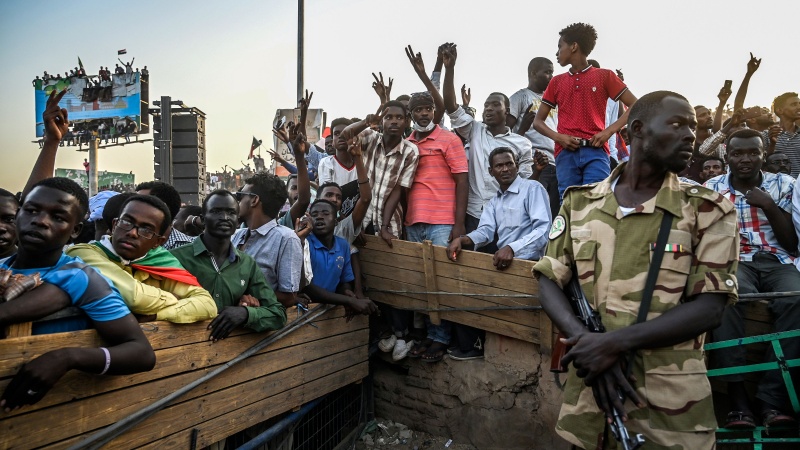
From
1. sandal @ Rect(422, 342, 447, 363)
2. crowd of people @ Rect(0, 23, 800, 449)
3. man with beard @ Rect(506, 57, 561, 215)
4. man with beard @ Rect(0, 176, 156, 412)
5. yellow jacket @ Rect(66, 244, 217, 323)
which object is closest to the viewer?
crowd of people @ Rect(0, 23, 800, 449)

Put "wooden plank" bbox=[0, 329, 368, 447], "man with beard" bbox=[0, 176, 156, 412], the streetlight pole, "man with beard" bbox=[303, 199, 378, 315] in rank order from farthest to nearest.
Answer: the streetlight pole, "man with beard" bbox=[303, 199, 378, 315], "wooden plank" bbox=[0, 329, 368, 447], "man with beard" bbox=[0, 176, 156, 412]

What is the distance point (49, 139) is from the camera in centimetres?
348

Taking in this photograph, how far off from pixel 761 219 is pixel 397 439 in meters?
3.77

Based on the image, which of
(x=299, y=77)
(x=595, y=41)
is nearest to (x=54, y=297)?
(x=595, y=41)

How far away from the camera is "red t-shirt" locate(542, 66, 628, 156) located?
14.8 feet

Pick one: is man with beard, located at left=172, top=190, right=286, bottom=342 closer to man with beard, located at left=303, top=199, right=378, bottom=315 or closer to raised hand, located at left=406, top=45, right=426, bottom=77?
man with beard, located at left=303, top=199, right=378, bottom=315

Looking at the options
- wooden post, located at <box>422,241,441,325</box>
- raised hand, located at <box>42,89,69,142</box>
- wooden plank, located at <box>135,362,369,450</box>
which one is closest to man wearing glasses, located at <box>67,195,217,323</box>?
wooden plank, located at <box>135,362,369,450</box>

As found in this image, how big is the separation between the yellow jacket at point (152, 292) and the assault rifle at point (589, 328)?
196 cm

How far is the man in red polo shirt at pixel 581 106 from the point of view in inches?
175

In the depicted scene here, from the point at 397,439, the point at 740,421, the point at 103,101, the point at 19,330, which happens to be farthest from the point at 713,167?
the point at 103,101

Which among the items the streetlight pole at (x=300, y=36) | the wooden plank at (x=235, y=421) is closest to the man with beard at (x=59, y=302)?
the wooden plank at (x=235, y=421)

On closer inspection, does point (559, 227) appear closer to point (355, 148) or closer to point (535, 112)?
point (355, 148)

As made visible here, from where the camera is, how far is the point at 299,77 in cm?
1039

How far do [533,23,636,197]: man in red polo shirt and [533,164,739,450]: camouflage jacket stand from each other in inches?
98.5
